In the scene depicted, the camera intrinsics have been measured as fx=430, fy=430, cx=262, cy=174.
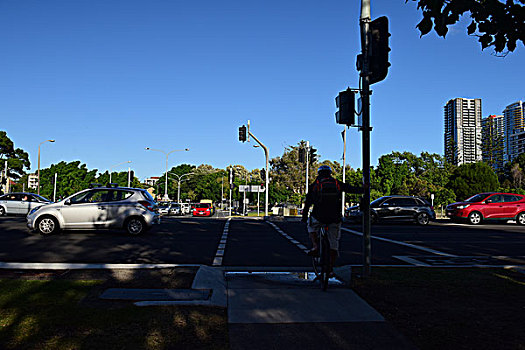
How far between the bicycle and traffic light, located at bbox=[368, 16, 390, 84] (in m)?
2.45

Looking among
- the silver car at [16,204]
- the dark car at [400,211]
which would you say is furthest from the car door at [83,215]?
the silver car at [16,204]

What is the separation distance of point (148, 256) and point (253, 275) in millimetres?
3233

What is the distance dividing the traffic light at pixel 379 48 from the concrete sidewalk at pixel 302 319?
10.5 feet

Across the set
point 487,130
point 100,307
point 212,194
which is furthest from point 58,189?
point 487,130

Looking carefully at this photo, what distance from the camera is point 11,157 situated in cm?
6103

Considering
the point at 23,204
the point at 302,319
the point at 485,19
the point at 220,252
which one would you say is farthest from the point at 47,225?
the point at 23,204

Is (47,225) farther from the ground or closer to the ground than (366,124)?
closer to the ground

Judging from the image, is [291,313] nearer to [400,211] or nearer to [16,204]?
[400,211]

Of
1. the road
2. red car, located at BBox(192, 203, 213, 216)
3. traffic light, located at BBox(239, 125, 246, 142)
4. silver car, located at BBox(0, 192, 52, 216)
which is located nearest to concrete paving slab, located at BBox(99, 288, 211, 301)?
the road

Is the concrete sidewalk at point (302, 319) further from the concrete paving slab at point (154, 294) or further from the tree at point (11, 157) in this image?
the tree at point (11, 157)

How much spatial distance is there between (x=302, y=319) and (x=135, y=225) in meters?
10.2

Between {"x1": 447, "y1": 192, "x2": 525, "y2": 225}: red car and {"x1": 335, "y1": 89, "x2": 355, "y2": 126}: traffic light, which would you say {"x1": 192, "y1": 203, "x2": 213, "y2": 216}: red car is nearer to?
{"x1": 447, "y1": 192, "x2": 525, "y2": 225}: red car

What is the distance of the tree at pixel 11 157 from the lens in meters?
58.8

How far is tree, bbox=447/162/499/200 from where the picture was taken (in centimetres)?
6606
